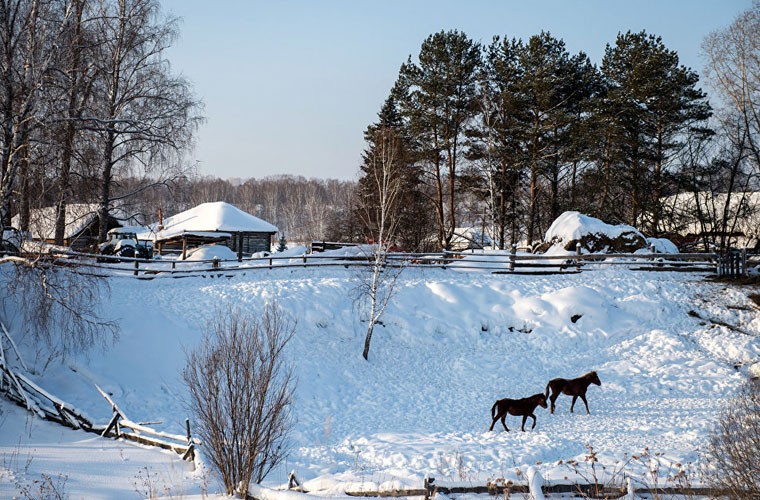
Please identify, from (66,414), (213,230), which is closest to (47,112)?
(66,414)

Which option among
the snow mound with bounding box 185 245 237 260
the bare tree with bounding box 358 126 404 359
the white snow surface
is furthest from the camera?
the snow mound with bounding box 185 245 237 260

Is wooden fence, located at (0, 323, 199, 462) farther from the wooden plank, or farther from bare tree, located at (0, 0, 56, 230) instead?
bare tree, located at (0, 0, 56, 230)

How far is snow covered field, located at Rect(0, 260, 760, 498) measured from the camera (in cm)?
1014

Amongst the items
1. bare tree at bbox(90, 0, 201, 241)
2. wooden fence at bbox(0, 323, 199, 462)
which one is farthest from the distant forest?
wooden fence at bbox(0, 323, 199, 462)

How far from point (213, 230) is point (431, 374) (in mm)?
22006

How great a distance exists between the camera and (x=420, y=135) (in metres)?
32.7

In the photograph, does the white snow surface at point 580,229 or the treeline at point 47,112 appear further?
the white snow surface at point 580,229

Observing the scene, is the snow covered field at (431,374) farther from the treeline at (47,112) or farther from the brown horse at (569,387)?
the treeline at (47,112)

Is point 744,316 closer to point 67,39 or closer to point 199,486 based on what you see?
point 199,486

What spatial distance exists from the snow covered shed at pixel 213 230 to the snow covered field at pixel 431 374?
527 inches

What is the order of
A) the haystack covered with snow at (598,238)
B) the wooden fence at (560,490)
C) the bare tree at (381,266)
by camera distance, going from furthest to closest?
the haystack covered with snow at (598,238) < the bare tree at (381,266) < the wooden fence at (560,490)

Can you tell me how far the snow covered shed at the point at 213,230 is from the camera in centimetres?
3547

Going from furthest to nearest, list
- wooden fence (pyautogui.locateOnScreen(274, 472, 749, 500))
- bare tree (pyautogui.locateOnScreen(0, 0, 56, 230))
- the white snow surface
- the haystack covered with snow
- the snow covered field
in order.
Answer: the white snow surface
the haystack covered with snow
bare tree (pyautogui.locateOnScreen(0, 0, 56, 230))
the snow covered field
wooden fence (pyautogui.locateOnScreen(274, 472, 749, 500))

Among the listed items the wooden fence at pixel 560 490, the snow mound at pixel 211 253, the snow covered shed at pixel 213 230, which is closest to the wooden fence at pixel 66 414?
the wooden fence at pixel 560 490
